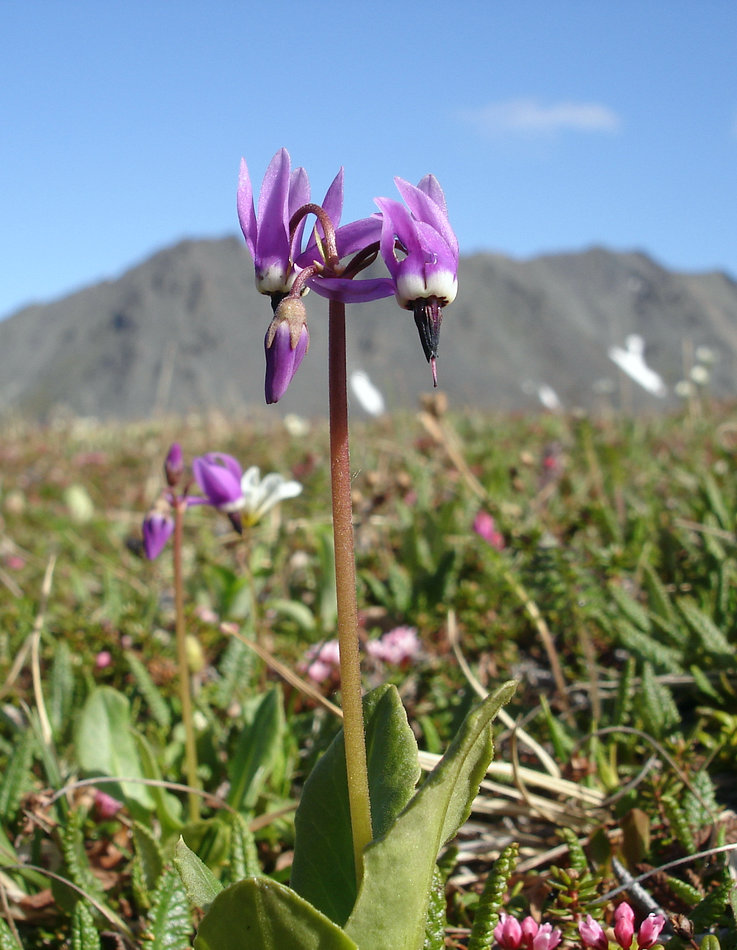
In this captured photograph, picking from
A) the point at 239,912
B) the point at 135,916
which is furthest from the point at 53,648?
the point at 239,912

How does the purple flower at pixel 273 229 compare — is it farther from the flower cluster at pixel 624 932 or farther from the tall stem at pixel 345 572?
the flower cluster at pixel 624 932

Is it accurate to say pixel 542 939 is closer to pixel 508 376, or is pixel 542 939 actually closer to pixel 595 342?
pixel 508 376

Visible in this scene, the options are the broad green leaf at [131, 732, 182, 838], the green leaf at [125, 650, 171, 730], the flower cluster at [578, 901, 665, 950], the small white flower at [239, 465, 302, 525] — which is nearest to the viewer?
the flower cluster at [578, 901, 665, 950]

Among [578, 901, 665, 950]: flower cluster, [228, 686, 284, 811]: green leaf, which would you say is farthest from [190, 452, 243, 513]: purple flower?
[578, 901, 665, 950]: flower cluster

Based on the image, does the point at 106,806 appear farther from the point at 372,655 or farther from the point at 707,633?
the point at 707,633

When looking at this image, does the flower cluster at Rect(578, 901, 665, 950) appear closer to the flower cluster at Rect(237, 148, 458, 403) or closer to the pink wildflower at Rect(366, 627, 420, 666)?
the flower cluster at Rect(237, 148, 458, 403)

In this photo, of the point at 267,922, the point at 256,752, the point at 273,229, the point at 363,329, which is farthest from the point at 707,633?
the point at 363,329

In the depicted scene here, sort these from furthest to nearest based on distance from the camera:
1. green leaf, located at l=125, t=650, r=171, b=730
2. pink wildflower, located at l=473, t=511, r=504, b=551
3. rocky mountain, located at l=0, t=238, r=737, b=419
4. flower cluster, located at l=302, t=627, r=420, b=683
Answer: rocky mountain, located at l=0, t=238, r=737, b=419, pink wildflower, located at l=473, t=511, r=504, b=551, flower cluster, located at l=302, t=627, r=420, b=683, green leaf, located at l=125, t=650, r=171, b=730

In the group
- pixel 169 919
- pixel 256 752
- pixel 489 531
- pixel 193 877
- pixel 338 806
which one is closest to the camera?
pixel 193 877
